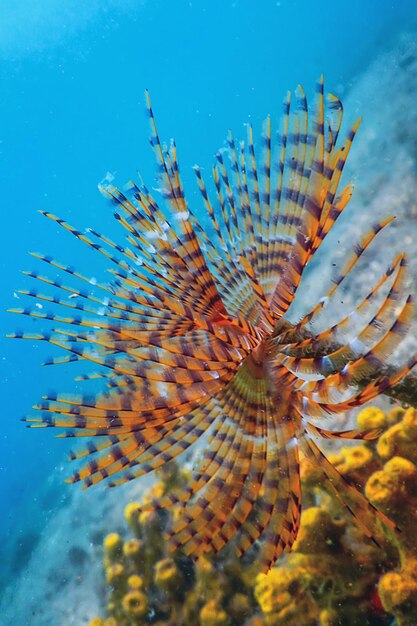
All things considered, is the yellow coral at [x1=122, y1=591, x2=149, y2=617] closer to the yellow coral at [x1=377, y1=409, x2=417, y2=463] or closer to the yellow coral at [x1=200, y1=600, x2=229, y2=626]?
the yellow coral at [x1=200, y1=600, x2=229, y2=626]

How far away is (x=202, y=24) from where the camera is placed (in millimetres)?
50500

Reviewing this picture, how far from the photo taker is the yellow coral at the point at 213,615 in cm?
331

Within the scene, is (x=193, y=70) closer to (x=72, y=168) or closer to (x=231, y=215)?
(x=72, y=168)

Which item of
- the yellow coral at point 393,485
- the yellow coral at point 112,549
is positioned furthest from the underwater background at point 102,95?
the yellow coral at point 393,485

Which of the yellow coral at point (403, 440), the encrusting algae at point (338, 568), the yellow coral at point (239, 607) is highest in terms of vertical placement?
the yellow coral at point (403, 440)

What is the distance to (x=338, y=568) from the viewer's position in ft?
8.45

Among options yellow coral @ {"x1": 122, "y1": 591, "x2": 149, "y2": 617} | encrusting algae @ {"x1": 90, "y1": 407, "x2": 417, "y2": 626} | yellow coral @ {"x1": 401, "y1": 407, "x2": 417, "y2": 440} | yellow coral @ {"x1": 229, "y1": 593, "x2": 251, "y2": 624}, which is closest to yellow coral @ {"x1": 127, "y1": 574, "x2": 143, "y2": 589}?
yellow coral @ {"x1": 122, "y1": 591, "x2": 149, "y2": 617}

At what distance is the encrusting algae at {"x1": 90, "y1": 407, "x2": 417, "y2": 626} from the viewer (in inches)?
86.7

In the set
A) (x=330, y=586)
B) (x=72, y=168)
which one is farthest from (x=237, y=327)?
(x=72, y=168)

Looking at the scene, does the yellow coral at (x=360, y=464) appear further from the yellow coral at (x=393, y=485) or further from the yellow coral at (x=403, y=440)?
the yellow coral at (x=393, y=485)

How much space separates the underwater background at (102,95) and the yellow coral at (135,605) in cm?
1114

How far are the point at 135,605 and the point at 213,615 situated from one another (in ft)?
2.59

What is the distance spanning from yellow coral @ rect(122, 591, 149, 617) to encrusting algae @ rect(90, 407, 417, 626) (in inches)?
2.0

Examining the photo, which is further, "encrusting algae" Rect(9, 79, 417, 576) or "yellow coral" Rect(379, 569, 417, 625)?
"yellow coral" Rect(379, 569, 417, 625)
